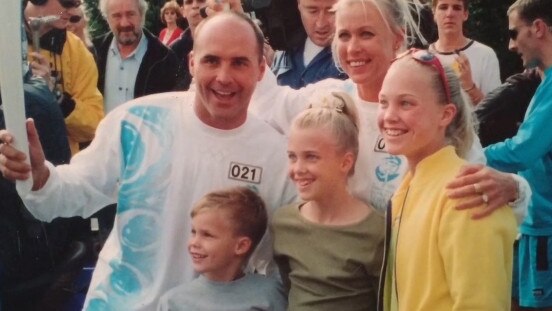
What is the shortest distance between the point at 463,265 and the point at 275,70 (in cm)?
219

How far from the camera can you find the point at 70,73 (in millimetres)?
5238

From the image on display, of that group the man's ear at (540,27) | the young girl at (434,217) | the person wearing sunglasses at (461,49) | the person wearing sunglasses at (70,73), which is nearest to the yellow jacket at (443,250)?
the young girl at (434,217)

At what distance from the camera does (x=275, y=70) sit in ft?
14.9

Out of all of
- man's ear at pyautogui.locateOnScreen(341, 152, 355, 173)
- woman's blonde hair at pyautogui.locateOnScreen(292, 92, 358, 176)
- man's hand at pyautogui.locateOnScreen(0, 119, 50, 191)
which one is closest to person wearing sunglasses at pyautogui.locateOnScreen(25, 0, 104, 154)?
man's hand at pyautogui.locateOnScreen(0, 119, 50, 191)

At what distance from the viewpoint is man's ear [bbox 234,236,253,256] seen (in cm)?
311

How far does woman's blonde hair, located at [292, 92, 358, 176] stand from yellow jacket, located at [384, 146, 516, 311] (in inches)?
12.1

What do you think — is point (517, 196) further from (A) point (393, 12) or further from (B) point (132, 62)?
(B) point (132, 62)

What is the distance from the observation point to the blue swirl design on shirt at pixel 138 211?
315 cm

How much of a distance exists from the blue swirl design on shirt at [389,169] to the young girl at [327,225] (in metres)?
0.14

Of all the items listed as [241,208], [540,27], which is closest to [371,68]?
[241,208]

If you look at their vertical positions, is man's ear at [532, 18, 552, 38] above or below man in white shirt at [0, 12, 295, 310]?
above

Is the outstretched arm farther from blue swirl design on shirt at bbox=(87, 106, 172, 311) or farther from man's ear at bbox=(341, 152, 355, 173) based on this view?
blue swirl design on shirt at bbox=(87, 106, 172, 311)

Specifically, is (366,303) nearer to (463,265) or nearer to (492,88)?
(463,265)

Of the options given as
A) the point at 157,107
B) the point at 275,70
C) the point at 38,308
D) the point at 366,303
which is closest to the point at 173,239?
A: the point at 157,107
